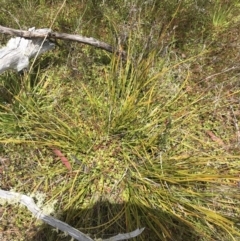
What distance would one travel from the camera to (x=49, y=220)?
62.9 inches

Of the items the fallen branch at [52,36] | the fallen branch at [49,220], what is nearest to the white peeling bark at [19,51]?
the fallen branch at [52,36]

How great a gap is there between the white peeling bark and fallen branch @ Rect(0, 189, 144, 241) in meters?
0.72

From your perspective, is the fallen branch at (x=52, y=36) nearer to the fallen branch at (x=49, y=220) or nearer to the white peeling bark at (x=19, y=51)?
the white peeling bark at (x=19, y=51)

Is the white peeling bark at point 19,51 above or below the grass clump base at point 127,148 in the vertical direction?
above

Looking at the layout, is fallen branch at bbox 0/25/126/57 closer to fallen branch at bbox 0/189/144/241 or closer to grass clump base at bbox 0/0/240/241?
grass clump base at bbox 0/0/240/241

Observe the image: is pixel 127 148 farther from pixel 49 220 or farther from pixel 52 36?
pixel 52 36

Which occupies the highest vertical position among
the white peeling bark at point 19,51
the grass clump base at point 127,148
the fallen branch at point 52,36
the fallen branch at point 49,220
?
the fallen branch at point 52,36

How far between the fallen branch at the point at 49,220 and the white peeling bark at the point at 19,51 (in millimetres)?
716

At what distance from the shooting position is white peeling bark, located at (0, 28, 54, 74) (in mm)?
1788

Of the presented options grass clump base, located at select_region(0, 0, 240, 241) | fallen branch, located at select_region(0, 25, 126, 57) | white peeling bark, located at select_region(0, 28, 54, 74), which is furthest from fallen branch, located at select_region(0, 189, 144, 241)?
fallen branch, located at select_region(0, 25, 126, 57)

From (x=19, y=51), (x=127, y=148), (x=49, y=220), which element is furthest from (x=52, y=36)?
(x=49, y=220)

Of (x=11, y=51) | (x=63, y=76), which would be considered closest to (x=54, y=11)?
(x=63, y=76)

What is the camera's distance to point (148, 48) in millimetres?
2047

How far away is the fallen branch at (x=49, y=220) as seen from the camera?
155cm
